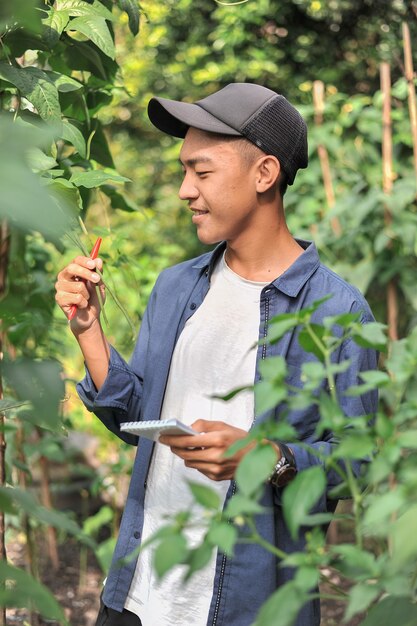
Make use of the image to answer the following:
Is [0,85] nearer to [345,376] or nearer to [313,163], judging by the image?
[345,376]

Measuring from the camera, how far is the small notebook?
49.4 inches

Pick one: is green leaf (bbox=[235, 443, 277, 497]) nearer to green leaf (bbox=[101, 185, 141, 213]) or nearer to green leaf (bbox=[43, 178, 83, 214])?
green leaf (bbox=[43, 178, 83, 214])

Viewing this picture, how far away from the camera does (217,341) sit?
176 centimetres

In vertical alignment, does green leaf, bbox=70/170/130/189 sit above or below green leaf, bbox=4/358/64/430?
below

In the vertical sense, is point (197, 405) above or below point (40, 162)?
below

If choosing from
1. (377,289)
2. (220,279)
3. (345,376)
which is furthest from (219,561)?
(377,289)

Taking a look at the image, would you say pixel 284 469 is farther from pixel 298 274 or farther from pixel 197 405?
pixel 298 274

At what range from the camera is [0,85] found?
1.68 metres

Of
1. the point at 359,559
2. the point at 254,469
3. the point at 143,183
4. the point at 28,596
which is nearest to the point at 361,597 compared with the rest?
the point at 359,559

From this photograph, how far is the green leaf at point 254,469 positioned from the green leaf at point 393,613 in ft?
0.50

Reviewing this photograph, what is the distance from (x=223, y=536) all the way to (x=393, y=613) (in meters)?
0.18

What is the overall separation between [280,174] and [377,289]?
169cm

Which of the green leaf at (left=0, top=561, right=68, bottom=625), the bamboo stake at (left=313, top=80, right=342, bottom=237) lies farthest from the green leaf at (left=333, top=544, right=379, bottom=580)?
the bamboo stake at (left=313, top=80, right=342, bottom=237)

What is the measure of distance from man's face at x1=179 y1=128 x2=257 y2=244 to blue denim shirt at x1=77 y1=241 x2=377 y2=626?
0.13 m
